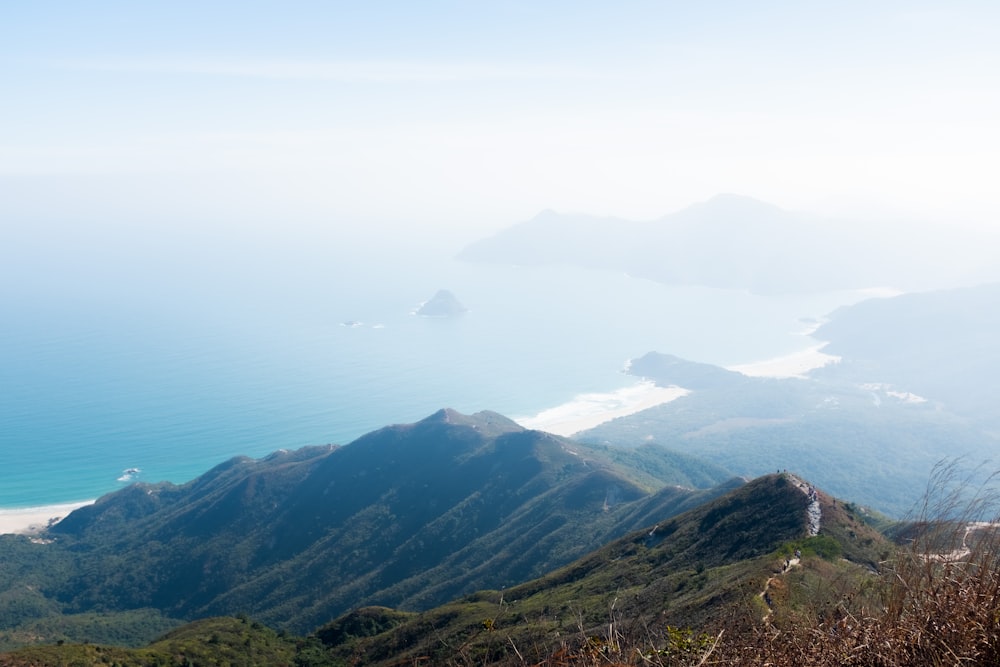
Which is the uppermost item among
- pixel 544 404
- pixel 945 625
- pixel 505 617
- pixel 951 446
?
pixel 945 625

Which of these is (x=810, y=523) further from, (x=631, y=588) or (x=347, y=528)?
(x=347, y=528)

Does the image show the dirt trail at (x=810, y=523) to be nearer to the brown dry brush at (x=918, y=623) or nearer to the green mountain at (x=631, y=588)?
the green mountain at (x=631, y=588)

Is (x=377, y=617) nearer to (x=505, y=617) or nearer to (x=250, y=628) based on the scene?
(x=250, y=628)

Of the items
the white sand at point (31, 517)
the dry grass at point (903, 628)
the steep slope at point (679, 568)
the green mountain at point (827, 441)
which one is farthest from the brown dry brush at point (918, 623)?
the green mountain at point (827, 441)

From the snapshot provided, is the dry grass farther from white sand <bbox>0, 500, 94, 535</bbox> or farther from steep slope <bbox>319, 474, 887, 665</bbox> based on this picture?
white sand <bbox>0, 500, 94, 535</bbox>

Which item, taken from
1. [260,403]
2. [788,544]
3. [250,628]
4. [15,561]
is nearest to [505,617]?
[788,544]

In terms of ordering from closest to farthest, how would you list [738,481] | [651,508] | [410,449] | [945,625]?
[945,625], [651,508], [738,481], [410,449]
